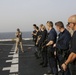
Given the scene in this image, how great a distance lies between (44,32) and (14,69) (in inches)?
78.1

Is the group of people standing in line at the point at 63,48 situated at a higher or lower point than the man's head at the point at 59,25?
lower

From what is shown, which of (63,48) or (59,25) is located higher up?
(59,25)

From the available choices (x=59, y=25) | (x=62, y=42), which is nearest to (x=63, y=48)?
(x=62, y=42)

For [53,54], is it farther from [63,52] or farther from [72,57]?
[72,57]

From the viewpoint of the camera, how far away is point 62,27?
8.18 meters

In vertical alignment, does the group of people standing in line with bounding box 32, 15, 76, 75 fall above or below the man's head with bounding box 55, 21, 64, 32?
below

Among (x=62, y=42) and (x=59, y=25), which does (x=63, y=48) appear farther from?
(x=59, y=25)

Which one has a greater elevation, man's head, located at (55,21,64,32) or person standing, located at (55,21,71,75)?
man's head, located at (55,21,64,32)

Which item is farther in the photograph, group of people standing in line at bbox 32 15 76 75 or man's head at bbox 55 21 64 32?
man's head at bbox 55 21 64 32

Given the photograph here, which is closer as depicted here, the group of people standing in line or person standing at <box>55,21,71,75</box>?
the group of people standing in line

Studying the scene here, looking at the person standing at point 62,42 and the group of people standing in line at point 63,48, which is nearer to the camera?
the group of people standing in line at point 63,48

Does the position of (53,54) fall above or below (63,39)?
below

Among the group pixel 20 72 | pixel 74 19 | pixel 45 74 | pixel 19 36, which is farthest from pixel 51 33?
pixel 19 36

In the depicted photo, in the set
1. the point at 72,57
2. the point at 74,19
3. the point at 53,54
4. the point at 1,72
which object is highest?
the point at 74,19
